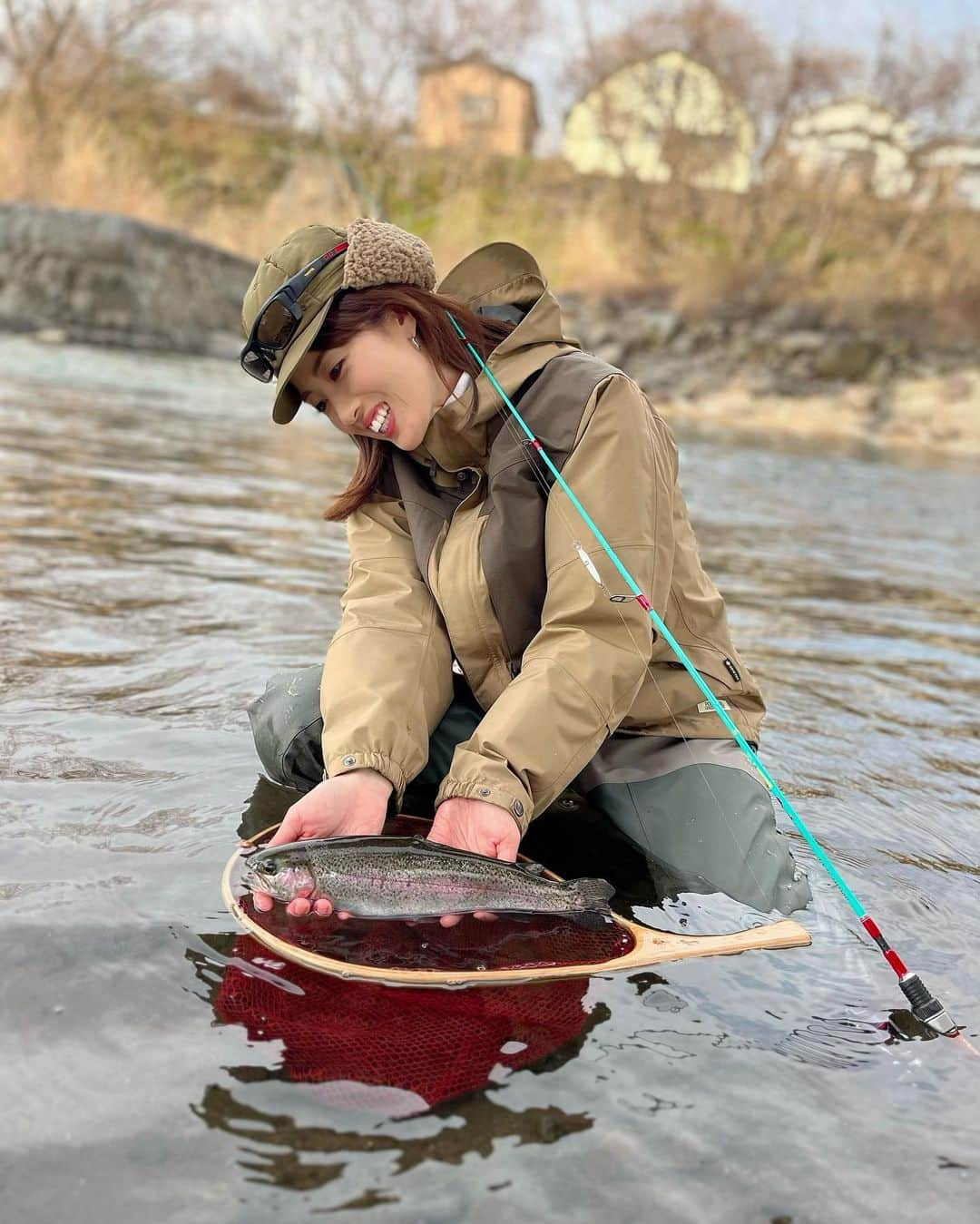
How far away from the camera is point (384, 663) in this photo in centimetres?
305

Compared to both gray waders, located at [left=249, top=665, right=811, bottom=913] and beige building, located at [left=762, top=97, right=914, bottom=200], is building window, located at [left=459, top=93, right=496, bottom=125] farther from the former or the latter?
gray waders, located at [left=249, top=665, right=811, bottom=913]

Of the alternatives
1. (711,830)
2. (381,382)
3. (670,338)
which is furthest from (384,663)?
(670,338)

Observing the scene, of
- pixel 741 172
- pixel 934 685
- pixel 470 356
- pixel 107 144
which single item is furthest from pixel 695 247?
pixel 470 356

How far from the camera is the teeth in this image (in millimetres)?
2973

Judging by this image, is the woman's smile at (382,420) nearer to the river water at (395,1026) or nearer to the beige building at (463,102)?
the river water at (395,1026)

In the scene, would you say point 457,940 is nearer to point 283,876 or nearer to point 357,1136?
point 283,876

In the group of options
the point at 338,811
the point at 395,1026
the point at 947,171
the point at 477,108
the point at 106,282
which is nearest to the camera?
the point at 395,1026

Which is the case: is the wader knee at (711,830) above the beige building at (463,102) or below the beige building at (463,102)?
below

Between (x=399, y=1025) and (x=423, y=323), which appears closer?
(x=399, y=1025)

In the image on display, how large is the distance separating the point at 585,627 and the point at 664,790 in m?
0.51

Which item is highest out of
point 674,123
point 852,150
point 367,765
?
point 674,123

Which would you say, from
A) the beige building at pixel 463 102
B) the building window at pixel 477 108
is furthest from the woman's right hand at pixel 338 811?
the building window at pixel 477 108

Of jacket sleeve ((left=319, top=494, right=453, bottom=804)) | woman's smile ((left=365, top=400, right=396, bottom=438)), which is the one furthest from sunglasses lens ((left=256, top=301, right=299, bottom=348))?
jacket sleeve ((left=319, top=494, right=453, bottom=804))

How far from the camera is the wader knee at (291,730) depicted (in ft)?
10.3
